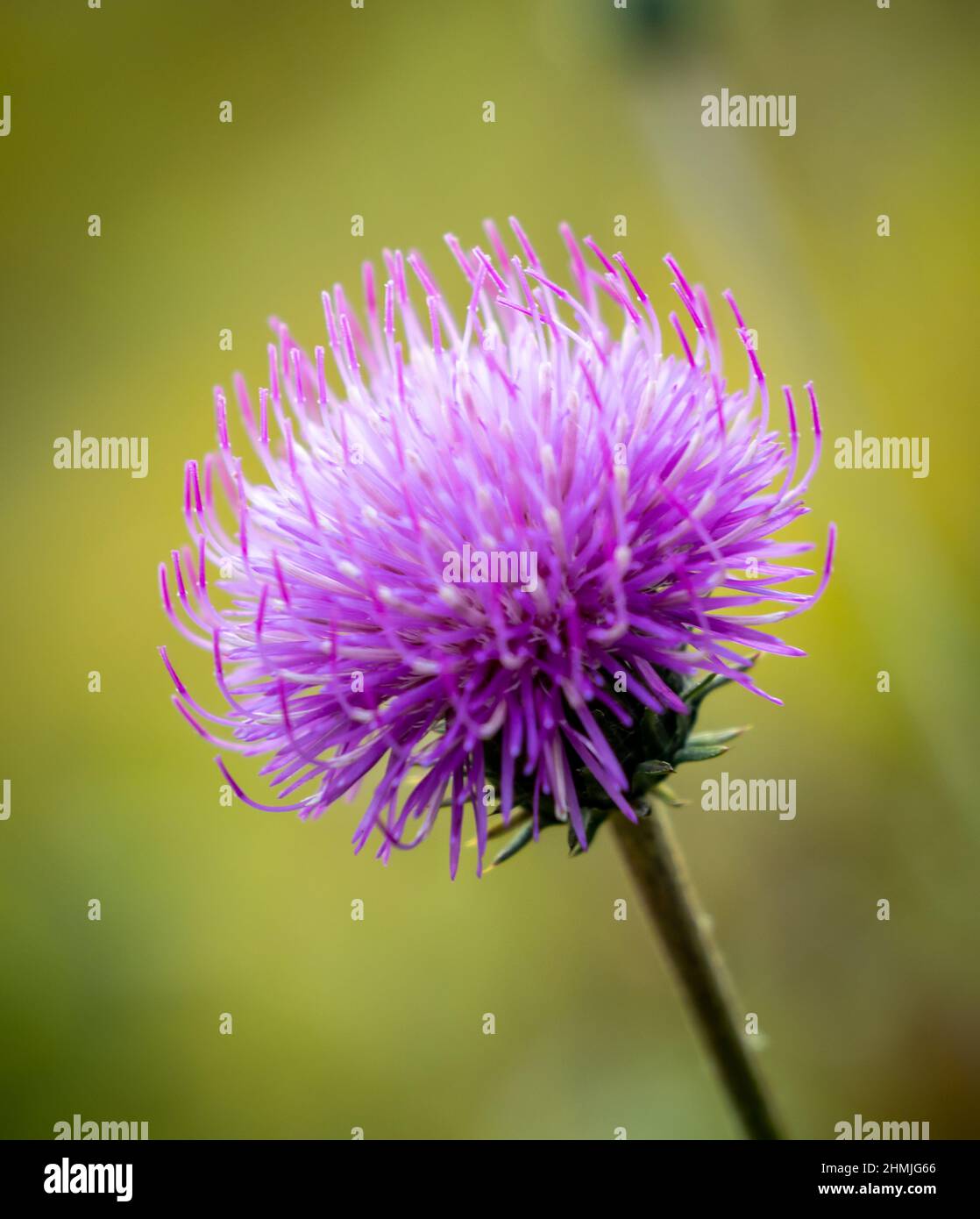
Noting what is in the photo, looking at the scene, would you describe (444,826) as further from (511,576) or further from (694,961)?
(511,576)

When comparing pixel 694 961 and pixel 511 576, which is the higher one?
pixel 511 576

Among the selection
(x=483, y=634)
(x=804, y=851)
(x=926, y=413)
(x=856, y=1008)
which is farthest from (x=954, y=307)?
(x=483, y=634)

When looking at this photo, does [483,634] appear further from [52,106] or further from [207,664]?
[52,106]

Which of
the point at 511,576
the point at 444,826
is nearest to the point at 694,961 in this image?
the point at 511,576

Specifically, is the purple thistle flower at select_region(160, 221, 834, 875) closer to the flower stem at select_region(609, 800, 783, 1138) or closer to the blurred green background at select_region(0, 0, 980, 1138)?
the flower stem at select_region(609, 800, 783, 1138)

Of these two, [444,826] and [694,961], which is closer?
[694,961]

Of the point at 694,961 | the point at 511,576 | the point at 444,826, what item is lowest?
the point at 444,826
